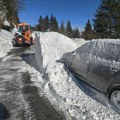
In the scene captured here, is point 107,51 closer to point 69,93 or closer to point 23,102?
point 69,93

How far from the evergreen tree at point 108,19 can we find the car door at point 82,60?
29.1 meters

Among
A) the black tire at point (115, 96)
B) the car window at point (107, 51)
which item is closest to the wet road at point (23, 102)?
the black tire at point (115, 96)

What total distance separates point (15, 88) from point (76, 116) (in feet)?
10.5

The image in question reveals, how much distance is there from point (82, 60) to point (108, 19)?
31328 millimetres

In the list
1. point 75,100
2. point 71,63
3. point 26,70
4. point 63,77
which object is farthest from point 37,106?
point 26,70

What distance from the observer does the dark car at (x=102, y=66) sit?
627cm

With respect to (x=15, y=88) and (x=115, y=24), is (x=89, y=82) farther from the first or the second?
(x=115, y=24)

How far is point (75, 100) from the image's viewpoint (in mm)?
6691

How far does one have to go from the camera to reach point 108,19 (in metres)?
38.3

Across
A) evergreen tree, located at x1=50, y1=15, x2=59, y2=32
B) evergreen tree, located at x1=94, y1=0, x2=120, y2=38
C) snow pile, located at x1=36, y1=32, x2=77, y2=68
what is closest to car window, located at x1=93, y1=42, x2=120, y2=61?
snow pile, located at x1=36, y1=32, x2=77, y2=68

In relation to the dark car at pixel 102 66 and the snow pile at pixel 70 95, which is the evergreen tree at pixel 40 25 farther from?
the dark car at pixel 102 66

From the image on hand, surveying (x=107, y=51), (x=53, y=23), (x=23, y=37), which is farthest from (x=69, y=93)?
(x=53, y=23)

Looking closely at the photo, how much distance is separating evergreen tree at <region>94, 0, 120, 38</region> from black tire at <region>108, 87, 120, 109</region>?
32.0m

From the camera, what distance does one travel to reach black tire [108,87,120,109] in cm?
614
